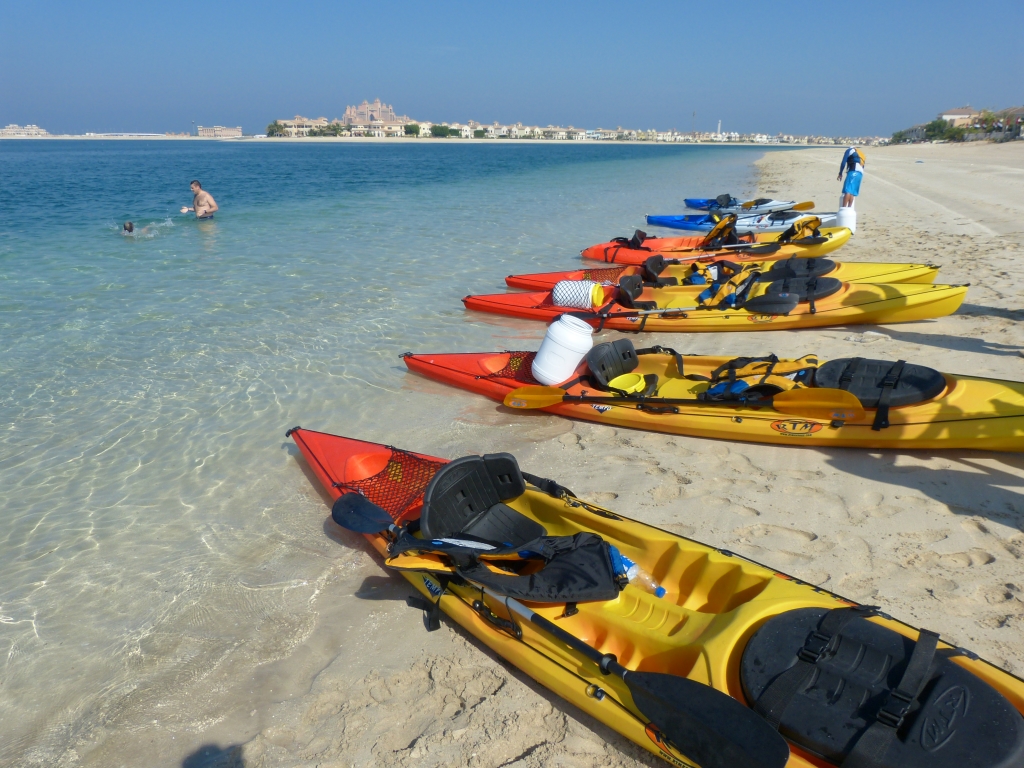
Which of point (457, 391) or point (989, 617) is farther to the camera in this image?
point (457, 391)

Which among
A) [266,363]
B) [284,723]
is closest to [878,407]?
[284,723]

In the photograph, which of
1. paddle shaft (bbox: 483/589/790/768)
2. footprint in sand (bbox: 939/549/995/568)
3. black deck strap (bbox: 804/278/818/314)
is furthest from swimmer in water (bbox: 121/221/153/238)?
footprint in sand (bbox: 939/549/995/568)

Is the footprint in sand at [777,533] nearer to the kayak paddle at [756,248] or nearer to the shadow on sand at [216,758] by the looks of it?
the shadow on sand at [216,758]

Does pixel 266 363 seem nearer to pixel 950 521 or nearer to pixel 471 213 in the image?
pixel 950 521

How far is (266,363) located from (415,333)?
1989 millimetres

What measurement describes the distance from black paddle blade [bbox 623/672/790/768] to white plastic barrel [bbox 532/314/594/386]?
3.77 meters

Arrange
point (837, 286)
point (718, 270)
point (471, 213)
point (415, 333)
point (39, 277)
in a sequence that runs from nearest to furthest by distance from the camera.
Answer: point (837, 286), point (415, 333), point (718, 270), point (39, 277), point (471, 213)

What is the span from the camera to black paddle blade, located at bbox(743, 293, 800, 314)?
7.78 meters

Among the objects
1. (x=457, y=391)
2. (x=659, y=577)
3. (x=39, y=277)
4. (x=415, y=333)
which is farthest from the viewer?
(x=39, y=277)

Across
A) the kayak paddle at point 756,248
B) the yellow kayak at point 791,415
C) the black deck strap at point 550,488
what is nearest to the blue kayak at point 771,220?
the kayak paddle at point 756,248

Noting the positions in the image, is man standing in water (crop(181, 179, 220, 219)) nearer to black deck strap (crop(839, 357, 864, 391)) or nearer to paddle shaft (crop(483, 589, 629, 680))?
black deck strap (crop(839, 357, 864, 391))

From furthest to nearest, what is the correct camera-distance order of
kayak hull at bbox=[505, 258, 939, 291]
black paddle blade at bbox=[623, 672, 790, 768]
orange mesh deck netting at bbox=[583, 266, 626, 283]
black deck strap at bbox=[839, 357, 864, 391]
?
1. orange mesh deck netting at bbox=[583, 266, 626, 283]
2. kayak hull at bbox=[505, 258, 939, 291]
3. black deck strap at bbox=[839, 357, 864, 391]
4. black paddle blade at bbox=[623, 672, 790, 768]

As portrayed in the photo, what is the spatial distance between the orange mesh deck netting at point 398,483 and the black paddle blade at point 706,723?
213 cm

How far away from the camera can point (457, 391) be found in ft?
22.5
